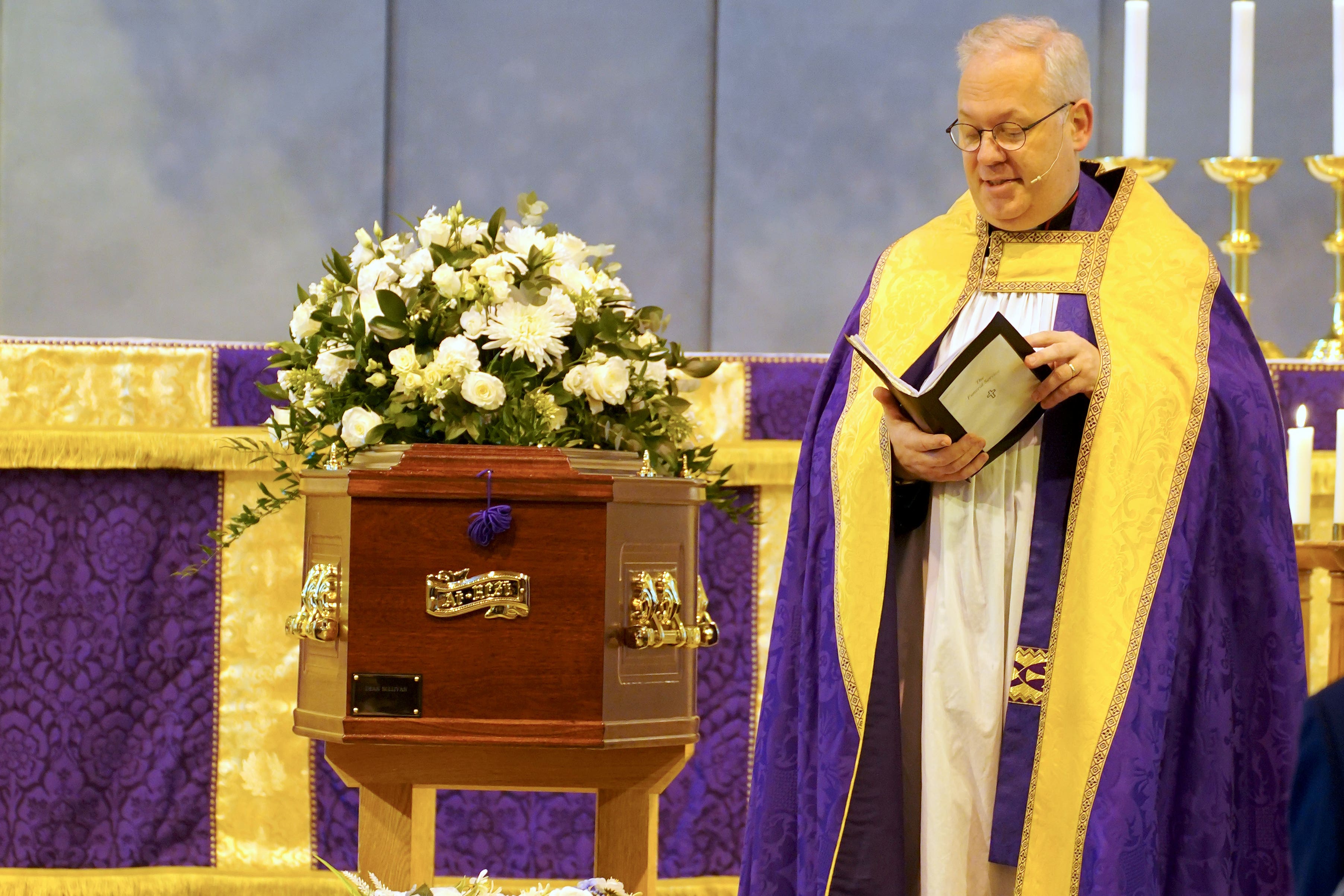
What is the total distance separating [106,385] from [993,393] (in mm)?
2137

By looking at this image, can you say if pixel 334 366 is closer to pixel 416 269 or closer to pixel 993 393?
pixel 416 269

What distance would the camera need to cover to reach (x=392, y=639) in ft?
8.55

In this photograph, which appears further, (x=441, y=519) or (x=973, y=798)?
(x=441, y=519)

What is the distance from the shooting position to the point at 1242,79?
396 cm

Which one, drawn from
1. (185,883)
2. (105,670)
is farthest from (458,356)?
(185,883)

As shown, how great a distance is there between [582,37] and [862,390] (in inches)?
112

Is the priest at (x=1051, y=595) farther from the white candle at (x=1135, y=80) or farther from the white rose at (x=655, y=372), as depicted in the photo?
the white candle at (x=1135, y=80)

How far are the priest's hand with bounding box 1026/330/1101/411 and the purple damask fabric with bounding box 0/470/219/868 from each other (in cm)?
196

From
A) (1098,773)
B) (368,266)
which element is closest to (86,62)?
(368,266)

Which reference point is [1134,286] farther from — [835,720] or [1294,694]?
[835,720]

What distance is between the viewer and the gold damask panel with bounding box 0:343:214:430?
352 cm

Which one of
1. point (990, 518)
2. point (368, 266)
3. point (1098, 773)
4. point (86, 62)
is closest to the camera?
point (1098, 773)

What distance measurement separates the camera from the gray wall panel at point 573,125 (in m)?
5.11

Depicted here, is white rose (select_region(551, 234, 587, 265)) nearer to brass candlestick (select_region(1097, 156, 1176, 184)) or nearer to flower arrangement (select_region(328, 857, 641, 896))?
→ flower arrangement (select_region(328, 857, 641, 896))
